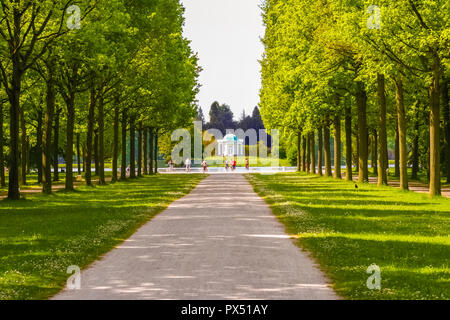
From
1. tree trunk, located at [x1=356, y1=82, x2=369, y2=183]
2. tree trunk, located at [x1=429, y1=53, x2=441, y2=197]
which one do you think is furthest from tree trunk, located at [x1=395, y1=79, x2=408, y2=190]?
tree trunk, located at [x1=356, y1=82, x2=369, y2=183]

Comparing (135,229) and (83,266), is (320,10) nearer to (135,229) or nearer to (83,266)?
(135,229)

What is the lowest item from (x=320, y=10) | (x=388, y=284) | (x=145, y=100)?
(x=388, y=284)

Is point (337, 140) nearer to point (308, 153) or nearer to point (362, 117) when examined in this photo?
point (362, 117)

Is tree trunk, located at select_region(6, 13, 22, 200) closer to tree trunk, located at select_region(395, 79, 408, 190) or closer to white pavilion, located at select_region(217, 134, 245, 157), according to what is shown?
tree trunk, located at select_region(395, 79, 408, 190)

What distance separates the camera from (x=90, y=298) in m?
9.97

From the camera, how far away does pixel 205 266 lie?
42.3 feet

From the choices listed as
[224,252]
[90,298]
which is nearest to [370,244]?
[224,252]

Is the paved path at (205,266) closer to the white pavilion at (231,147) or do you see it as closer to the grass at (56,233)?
the grass at (56,233)

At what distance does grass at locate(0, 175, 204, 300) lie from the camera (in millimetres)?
11758

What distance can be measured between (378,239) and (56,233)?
333 inches

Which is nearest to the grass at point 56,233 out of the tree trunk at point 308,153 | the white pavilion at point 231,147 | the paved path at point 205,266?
the paved path at point 205,266

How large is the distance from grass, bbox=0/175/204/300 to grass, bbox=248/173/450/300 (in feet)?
15.3

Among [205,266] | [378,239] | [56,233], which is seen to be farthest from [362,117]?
[205,266]

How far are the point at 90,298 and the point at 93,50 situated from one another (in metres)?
23.4
